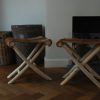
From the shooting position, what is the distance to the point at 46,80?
9.05ft

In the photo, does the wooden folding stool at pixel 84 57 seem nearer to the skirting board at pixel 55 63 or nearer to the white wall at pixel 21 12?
the skirting board at pixel 55 63

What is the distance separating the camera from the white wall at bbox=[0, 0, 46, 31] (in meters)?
3.73

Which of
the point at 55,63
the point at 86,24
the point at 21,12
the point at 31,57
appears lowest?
the point at 55,63

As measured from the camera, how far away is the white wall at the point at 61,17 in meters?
3.18

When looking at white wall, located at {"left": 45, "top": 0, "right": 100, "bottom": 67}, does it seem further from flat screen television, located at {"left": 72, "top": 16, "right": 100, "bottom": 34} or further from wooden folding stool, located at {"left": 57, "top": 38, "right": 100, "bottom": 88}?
wooden folding stool, located at {"left": 57, "top": 38, "right": 100, "bottom": 88}

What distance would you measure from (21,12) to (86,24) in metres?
1.25

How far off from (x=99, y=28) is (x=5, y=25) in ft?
5.51

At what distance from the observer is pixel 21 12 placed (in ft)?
12.5

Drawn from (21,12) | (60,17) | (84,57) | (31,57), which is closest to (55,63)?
(31,57)

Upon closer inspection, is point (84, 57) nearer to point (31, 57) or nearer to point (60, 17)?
point (31, 57)

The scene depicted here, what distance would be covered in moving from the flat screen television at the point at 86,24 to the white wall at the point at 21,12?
2.52 ft

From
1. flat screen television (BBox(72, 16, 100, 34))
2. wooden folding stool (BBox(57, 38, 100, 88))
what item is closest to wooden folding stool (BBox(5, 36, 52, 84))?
wooden folding stool (BBox(57, 38, 100, 88))

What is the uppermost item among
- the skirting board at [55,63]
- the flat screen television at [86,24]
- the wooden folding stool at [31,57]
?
the flat screen television at [86,24]

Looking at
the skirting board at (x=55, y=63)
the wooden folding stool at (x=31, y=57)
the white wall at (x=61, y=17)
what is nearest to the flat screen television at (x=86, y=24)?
the white wall at (x=61, y=17)
